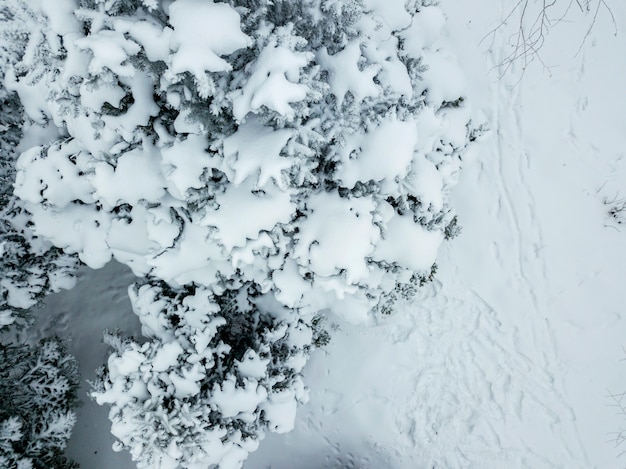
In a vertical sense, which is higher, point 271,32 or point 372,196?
point 271,32

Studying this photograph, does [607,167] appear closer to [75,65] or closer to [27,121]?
[75,65]

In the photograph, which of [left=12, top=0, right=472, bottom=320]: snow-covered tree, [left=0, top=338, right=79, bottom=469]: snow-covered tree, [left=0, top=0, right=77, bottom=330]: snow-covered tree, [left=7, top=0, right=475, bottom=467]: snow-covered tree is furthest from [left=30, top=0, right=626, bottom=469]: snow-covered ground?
[left=0, top=0, right=77, bottom=330]: snow-covered tree

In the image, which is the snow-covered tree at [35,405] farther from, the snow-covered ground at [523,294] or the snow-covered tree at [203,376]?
the snow-covered ground at [523,294]

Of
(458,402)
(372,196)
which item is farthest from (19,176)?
(458,402)

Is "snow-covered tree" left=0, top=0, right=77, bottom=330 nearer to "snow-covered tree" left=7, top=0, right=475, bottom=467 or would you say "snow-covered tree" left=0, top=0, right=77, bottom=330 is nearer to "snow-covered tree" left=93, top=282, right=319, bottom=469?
"snow-covered tree" left=7, top=0, right=475, bottom=467

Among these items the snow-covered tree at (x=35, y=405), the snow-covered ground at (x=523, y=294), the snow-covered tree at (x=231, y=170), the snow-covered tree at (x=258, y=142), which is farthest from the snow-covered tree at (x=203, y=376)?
the snow-covered ground at (x=523, y=294)
